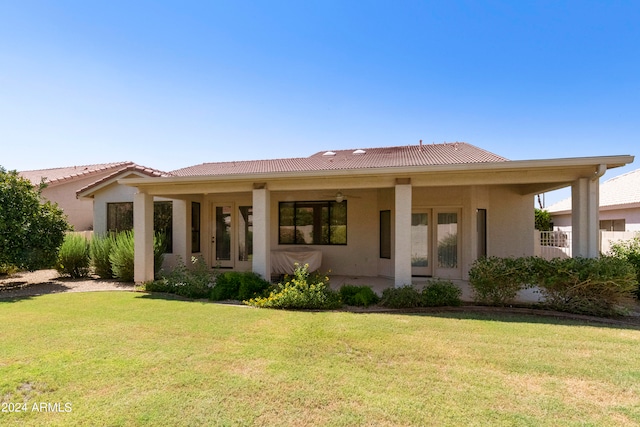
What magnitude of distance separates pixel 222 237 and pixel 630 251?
44.0 feet

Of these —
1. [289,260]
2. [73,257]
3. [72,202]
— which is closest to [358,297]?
[289,260]

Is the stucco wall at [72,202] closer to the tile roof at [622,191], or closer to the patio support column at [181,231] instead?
the patio support column at [181,231]

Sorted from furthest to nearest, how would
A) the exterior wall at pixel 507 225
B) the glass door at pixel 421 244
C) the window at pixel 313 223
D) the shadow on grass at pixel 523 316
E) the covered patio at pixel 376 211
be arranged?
the window at pixel 313 223, the exterior wall at pixel 507 225, the glass door at pixel 421 244, the covered patio at pixel 376 211, the shadow on grass at pixel 523 316

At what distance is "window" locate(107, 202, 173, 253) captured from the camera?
42.1ft

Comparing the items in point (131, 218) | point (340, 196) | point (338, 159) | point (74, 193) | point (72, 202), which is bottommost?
point (131, 218)

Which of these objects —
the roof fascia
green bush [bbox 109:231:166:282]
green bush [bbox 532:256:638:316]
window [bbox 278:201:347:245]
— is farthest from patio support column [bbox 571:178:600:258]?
green bush [bbox 109:231:166:282]

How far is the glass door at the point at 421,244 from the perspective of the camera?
1105 cm

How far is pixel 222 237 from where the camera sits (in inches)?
521

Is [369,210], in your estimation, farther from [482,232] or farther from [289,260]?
[482,232]

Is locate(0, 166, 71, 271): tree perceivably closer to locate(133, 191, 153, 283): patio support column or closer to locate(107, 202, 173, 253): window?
locate(107, 202, 173, 253): window

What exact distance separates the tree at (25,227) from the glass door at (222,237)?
17.0 feet

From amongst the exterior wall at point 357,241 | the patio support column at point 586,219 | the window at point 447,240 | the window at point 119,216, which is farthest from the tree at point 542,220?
the window at point 119,216

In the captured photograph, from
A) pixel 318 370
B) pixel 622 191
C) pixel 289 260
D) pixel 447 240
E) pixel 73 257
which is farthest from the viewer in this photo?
pixel 622 191

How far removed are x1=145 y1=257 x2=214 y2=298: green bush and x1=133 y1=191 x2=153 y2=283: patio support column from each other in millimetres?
840
